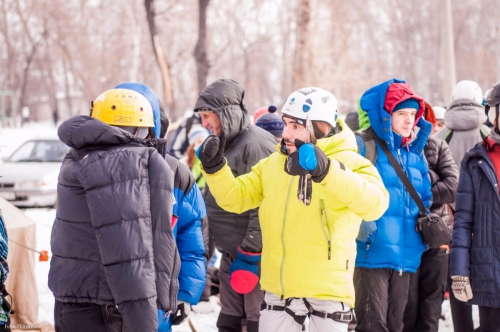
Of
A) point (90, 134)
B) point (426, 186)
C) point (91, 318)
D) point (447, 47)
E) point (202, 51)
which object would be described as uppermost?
point (202, 51)

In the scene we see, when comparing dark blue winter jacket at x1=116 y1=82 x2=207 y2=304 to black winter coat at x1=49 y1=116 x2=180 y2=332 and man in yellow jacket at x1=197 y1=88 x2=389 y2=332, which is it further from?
black winter coat at x1=49 y1=116 x2=180 y2=332

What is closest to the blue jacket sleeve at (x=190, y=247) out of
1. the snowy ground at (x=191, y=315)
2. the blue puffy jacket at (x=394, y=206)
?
the blue puffy jacket at (x=394, y=206)

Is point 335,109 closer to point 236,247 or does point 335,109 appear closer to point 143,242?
point 143,242

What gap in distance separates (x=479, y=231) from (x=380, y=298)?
2.63 feet

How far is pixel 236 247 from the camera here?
15.5 feet

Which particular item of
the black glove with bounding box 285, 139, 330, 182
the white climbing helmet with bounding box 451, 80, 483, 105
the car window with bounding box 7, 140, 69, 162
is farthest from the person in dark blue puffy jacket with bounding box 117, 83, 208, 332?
the car window with bounding box 7, 140, 69, 162

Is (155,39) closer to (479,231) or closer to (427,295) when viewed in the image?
(427,295)

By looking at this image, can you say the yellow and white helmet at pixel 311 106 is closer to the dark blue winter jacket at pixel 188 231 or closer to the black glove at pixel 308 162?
the black glove at pixel 308 162

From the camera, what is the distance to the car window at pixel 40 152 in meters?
14.2

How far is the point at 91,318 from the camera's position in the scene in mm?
2916

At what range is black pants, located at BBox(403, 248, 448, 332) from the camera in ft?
15.4

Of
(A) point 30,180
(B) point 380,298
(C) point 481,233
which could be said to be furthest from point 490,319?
(A) point 30,180

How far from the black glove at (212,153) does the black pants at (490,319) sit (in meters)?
1.80

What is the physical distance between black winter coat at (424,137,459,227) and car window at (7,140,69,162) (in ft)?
35.2
